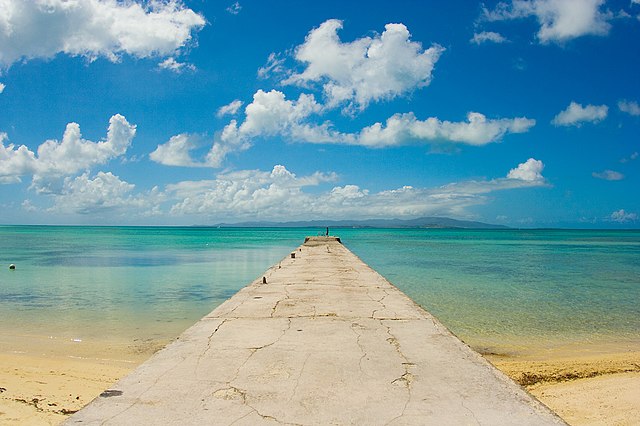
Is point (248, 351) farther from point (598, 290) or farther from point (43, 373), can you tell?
point (598, 290)

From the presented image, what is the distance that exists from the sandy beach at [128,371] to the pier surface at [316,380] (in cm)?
152

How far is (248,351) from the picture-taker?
4.75 meters

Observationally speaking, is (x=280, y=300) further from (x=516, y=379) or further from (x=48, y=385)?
(x=516, y=379)

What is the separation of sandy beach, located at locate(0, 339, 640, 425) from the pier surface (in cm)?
152

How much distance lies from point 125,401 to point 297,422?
4.21 ft

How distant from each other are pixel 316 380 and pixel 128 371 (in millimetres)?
4256

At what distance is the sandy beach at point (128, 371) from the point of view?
5.11 meters

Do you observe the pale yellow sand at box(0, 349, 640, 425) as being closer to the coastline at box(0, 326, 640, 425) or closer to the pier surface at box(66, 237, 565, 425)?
the coastline at box(0, 326, 640, 425)

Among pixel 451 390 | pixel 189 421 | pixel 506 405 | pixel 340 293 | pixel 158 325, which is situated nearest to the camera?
pixel 189 421

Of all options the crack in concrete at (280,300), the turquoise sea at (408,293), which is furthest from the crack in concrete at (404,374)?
the turquoise sea at (408,293)

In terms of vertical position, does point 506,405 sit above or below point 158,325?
above

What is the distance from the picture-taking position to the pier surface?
316cm

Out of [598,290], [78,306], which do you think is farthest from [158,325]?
[598,290]

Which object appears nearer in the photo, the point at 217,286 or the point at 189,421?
the point at 189,421
